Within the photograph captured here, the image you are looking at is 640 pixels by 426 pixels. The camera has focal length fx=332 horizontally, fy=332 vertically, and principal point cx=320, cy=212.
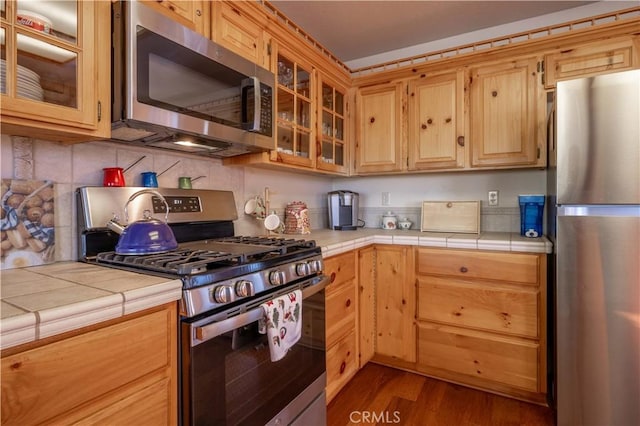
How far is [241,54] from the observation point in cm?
159

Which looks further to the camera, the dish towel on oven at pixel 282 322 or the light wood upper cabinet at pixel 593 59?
the light wood upper cabinet at pixel 593 59

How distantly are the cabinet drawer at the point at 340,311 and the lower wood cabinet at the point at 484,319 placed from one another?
0.44m

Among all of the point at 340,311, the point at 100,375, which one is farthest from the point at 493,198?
the point at 100,375

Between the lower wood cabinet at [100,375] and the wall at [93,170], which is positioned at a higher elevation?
the wall at [93,170]

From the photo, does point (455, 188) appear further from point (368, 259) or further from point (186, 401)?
point (186, 401)

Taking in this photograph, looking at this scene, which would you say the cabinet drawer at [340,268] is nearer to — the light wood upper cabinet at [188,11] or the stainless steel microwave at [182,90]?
the stainless steel microwave at [182,90]

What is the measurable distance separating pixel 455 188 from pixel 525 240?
2.49ft

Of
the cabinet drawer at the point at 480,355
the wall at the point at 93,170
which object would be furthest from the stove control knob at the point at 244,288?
the cabinet drawer at the point at 480,355

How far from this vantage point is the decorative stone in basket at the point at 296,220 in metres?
2.17

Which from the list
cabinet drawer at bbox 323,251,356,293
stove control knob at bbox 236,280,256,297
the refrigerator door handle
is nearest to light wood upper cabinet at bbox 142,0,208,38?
stove control knob at bbox 236,280,256,297

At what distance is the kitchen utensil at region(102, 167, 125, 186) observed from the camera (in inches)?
51.9

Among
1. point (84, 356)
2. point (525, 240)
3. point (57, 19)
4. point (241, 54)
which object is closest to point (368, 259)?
point (525, 240)

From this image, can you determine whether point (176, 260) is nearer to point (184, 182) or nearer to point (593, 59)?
point (184, 182)

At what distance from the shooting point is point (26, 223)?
111cm
